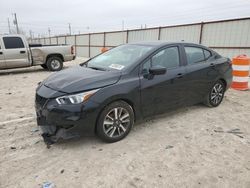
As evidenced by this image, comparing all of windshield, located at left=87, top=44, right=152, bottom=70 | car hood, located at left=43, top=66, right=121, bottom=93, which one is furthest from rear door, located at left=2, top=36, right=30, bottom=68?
car hood, located at left=43, top=66, right=121, bottom=93

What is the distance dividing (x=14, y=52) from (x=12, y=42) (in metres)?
0.45

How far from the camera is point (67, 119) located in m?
3.18

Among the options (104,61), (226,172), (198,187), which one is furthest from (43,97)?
(226,172)

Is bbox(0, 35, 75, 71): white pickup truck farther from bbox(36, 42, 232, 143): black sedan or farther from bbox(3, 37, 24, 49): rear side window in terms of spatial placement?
bbox(36, 42, 232, 143): black sedan

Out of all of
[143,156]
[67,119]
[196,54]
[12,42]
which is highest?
[196,54]

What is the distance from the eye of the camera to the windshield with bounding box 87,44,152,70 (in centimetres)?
394

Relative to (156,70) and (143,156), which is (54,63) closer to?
(156,70)

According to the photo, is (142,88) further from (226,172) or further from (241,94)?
(241,94)

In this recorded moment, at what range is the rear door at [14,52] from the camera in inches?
391

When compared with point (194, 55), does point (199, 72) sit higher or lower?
lower

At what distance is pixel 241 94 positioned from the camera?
6.59 m

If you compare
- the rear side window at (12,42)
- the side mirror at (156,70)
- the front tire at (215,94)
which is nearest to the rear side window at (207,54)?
the front tire at (215,94)

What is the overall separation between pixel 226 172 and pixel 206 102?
2558 mm

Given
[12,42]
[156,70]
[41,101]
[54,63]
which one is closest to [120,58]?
[156,70]
